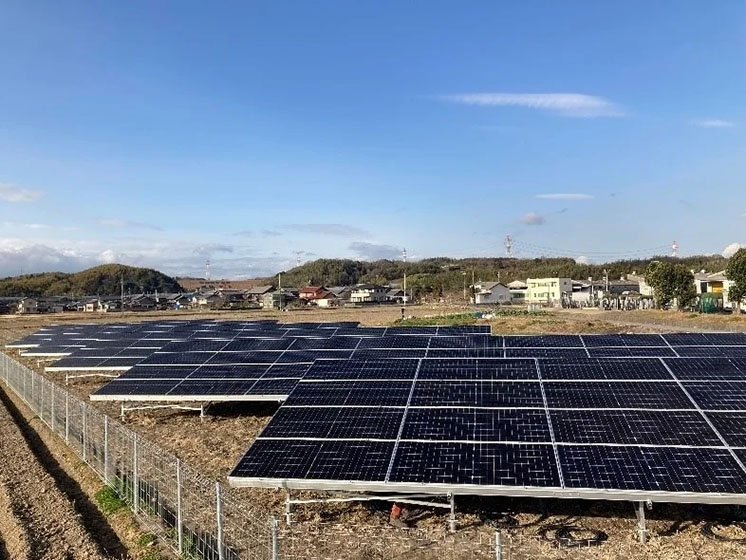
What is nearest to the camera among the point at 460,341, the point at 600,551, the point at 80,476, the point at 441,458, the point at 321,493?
the point at 600,551

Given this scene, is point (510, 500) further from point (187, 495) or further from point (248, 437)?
point (248, 437)

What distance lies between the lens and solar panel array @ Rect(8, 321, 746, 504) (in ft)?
26.1

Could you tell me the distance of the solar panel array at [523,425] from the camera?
26.1ft

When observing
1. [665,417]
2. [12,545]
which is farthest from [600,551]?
[12,545]

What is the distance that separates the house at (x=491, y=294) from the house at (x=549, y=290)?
6572mm

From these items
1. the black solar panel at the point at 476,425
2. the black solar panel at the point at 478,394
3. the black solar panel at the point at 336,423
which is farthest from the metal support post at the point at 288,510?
the black solar panel at the point at 478,394

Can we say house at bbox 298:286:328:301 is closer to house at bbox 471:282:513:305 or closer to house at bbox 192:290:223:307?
house at bbox 192:290:223:307

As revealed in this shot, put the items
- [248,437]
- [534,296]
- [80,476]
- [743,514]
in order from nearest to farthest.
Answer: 1. [743,514]
2. [80,476]
3. [248,437]
4. [534,296]

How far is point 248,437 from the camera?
1484 centimetres

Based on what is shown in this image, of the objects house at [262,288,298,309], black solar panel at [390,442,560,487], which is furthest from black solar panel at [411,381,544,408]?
house at [262,288,298,309]

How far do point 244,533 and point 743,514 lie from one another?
813 centimetres

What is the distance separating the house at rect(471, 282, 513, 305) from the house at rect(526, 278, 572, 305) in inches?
259

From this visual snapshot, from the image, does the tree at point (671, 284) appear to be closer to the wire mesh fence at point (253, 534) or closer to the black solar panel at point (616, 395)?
the black solar panel at point (616, 395)

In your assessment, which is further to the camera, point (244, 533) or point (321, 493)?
point (321, 493)
